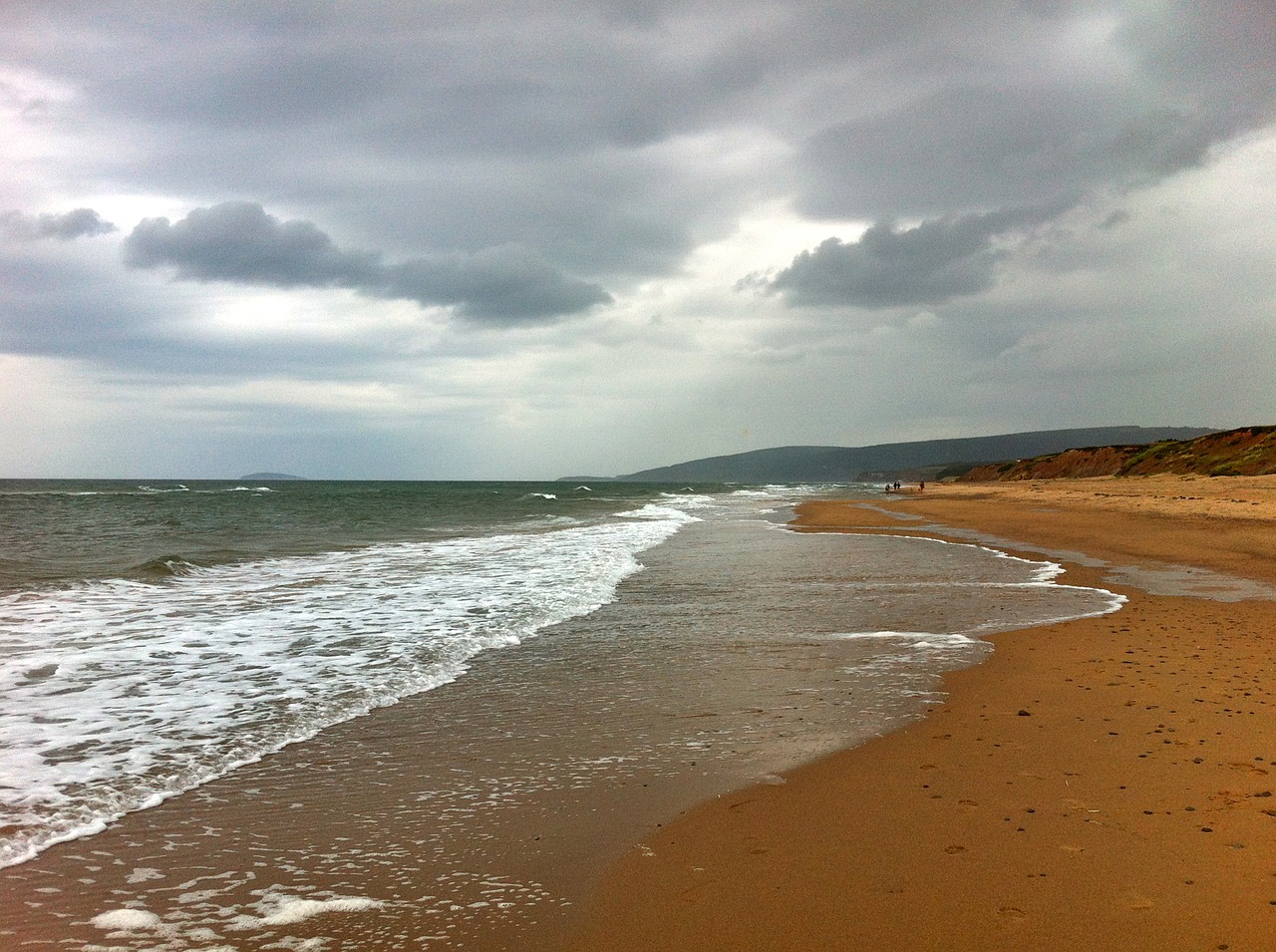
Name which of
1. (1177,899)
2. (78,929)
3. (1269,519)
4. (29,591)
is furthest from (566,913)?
(1269,519)

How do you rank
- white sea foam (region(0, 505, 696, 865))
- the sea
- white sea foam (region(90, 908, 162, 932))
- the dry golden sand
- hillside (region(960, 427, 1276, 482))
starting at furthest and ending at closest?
hillside (region(960, 427, 1276, 482)) → white sea foam (region(0, 505, 696, 865)) → the sea → white sea foam (region(90, 908, 162, 932)) → the dry golden sand

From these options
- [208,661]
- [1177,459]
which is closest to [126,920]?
[208,661]

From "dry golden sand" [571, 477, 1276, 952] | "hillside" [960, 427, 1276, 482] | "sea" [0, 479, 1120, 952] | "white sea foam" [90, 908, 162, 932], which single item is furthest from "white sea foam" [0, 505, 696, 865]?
"hillside" [960, 427, 1276, 482]

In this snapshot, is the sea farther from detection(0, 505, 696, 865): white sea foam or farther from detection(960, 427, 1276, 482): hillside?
detection(960, 427, 1276, 482): hillside

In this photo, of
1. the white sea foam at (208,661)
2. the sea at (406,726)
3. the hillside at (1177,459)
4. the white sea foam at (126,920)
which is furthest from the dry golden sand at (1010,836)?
the hillside at (1177,459)

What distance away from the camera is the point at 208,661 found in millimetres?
8680

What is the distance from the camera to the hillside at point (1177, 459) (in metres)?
49.3

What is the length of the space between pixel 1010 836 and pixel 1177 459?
70.0 metres

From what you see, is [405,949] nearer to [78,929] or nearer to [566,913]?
[566,913]

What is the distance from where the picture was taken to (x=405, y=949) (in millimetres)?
3168

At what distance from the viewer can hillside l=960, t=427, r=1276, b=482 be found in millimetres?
49281

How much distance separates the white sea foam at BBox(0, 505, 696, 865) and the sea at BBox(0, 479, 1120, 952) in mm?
40

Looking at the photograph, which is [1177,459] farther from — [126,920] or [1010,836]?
[126,920]

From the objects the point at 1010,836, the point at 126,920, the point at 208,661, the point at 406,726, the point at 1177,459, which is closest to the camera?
the point at 126,920
